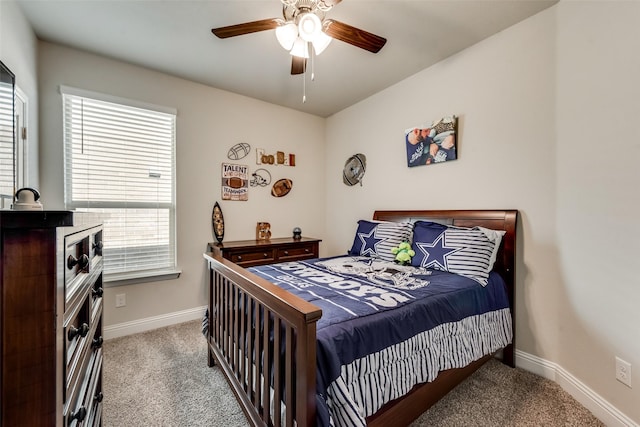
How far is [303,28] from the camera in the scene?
1569mm

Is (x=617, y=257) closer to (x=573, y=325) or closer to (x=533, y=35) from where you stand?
(x=573, y=325)

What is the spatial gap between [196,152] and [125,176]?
2.32 ft

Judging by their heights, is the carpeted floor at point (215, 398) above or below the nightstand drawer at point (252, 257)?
below

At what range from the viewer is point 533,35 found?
2031 millimetres

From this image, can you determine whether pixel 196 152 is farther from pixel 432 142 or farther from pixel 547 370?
pixel 547 370

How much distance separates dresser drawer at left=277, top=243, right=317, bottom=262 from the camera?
3230 millimetres

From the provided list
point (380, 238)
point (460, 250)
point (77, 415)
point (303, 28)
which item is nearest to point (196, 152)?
point (303, 28)

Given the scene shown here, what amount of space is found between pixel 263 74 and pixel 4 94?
191cm

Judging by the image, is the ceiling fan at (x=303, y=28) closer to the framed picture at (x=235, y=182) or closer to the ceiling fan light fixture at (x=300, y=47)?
the ceiling fan light fixture at (x=300, y=47)

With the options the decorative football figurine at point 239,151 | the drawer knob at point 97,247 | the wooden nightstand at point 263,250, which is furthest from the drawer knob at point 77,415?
the decorative football figurine at point 239,151

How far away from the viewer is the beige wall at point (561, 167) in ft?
4.98

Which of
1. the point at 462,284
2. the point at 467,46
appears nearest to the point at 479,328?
the point at 462,284

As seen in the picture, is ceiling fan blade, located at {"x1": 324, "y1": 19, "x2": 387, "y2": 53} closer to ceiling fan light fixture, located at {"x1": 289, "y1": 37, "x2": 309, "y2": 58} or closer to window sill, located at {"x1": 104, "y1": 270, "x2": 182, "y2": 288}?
ceiling fan light fixture, located at {"x1": 289, "y1": 37, "x2": 309, "y2": 58}

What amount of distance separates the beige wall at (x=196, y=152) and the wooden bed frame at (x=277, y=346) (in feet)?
3.76
